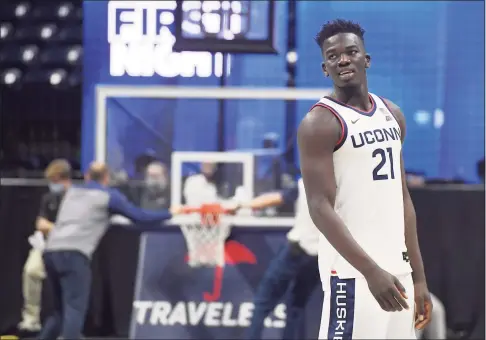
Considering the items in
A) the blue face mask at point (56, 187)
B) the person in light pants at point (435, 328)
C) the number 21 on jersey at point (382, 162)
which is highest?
the number 21 on jersey at point (382, 162)

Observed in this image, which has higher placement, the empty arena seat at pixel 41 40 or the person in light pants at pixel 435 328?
the empty arena seat at pixel 41 40

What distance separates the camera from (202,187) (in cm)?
677

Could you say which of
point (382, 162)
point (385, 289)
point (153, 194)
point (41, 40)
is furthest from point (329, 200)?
point (41, 40)

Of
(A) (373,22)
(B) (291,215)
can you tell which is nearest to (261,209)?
(B) (291,215)

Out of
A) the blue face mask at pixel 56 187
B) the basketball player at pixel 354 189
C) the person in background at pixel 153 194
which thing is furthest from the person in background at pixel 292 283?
the basketball player at pixel 354 189

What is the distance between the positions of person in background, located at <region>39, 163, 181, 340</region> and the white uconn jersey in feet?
10.1

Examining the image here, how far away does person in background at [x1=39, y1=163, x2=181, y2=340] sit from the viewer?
557 centimetres

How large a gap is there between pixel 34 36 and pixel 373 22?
3.05 metres

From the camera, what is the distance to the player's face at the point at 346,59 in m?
2.81

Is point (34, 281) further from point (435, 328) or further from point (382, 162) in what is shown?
point (382, 162)

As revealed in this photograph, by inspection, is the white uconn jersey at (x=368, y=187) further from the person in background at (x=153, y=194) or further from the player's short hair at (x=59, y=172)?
the person in background at (x=153, y=194)

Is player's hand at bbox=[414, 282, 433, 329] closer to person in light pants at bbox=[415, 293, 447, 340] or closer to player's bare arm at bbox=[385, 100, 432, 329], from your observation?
player's bare arm at bbox=[385, 100, 432, 329]

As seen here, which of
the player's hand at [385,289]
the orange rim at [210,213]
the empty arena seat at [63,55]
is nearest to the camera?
the player's hand at [385,289]

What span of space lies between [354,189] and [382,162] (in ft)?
0.43
